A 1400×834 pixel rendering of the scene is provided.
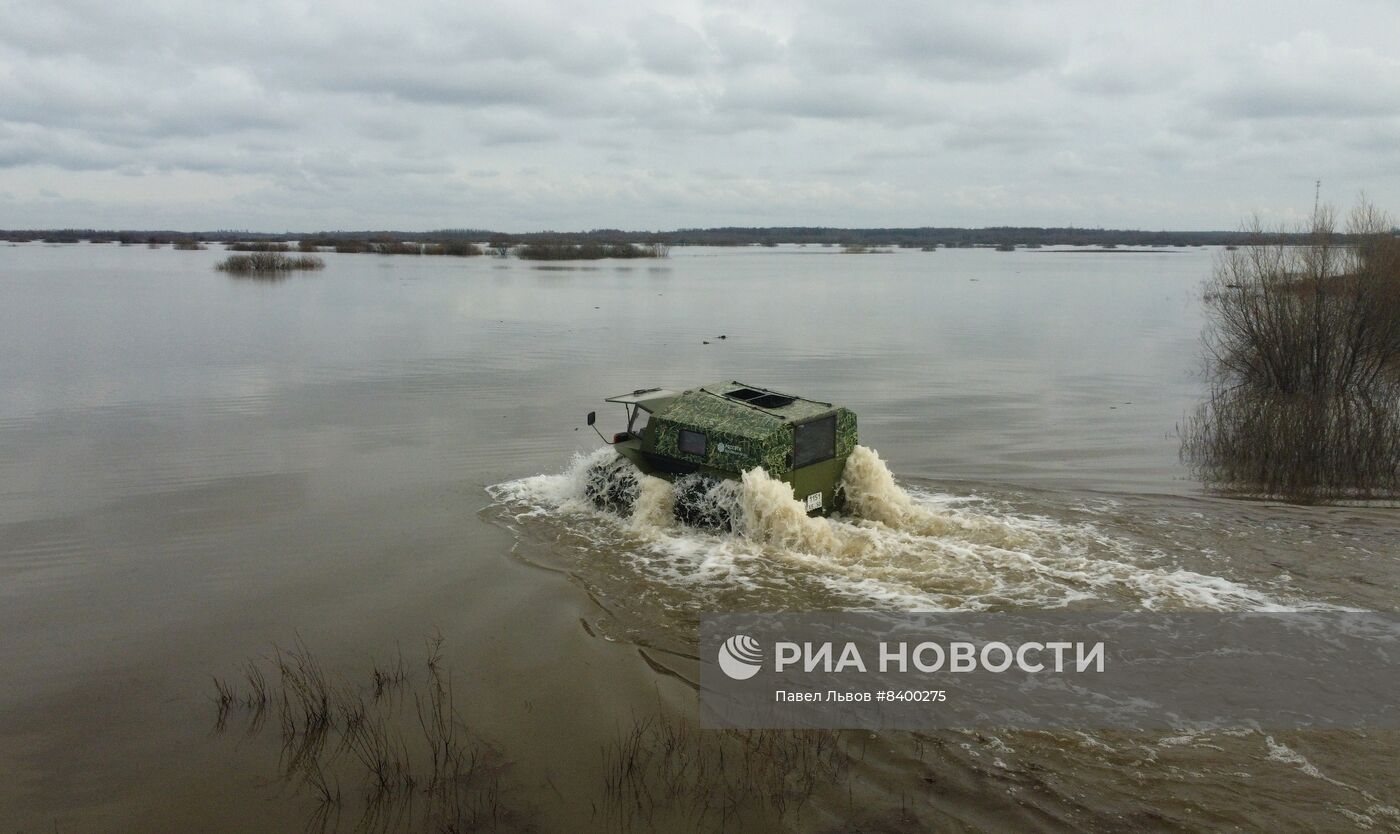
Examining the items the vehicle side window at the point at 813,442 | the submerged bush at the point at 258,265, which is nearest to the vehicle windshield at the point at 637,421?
the vehicle side window at the point at 813,442

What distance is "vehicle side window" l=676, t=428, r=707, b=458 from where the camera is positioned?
46.1ft

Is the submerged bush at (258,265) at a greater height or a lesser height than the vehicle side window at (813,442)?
greater

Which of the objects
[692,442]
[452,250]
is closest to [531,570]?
[692,442]

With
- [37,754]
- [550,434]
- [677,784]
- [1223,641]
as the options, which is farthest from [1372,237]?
[37,754]

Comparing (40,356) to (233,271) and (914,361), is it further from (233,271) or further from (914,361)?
(233,271)

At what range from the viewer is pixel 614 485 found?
15.1 m

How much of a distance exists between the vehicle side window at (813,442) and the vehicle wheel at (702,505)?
1.24 metres

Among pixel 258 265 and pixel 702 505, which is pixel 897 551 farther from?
pixel 258 265

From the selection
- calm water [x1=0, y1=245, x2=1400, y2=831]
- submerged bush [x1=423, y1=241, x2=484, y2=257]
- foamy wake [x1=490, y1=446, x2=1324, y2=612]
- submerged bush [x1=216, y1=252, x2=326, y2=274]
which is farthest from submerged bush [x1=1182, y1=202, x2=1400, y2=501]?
submerged bush [x1=423, y1=241, x2=484, y2=257]

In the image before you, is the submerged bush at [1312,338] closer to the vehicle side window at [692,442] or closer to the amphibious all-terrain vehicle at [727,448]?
the amphibious all-terrain vehicle at [727,448]

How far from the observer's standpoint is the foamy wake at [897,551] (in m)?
11.4

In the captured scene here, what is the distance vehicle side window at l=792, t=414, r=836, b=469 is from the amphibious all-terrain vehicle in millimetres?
15

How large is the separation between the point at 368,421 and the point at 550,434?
17.4 feet

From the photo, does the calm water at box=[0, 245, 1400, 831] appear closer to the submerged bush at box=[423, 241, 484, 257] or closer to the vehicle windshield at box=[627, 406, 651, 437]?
the vehicle windshield at box=[627, 406, 651, 437]
